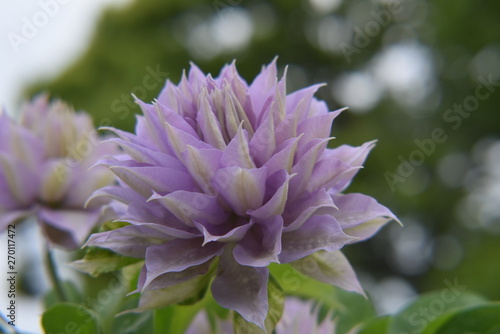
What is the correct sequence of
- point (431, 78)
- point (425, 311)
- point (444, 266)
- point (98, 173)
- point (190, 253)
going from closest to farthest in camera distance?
point (190, 253) → point (425, 311) → point (98, 173) → point (444, 266) → point (431, 78)

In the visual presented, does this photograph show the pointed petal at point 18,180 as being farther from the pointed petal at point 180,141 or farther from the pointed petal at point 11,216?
the pointed petal at point 180,141

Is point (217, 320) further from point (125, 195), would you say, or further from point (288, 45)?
point (288, 45)

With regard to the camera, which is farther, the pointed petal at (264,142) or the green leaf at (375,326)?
the green leaf at (375,326)

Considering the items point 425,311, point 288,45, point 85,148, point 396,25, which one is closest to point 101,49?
Result: point 288,45

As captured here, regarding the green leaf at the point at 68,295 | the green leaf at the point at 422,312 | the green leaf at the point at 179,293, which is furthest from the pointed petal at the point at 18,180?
the green leaf at the point at 422,312

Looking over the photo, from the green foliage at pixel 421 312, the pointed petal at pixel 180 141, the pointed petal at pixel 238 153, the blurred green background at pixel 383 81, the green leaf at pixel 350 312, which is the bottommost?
the blurred green background at pixel 383 81

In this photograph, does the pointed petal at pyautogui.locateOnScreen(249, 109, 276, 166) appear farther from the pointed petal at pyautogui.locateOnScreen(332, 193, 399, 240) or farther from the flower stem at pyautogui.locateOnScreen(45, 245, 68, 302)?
the flower stem at pyautogui.locateOnScreen(45, 245, 68, 302)
